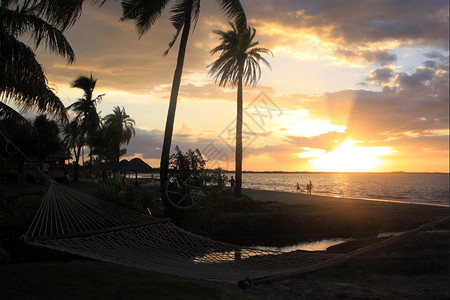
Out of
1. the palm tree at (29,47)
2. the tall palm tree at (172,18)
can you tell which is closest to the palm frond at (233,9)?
the tall palm tree at (172,18)

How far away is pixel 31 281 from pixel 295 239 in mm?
9472

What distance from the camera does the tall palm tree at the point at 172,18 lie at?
33.8 ft

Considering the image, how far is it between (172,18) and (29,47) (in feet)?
16.6

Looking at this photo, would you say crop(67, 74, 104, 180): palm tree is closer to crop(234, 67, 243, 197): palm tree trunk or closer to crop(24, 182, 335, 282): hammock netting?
crop(234, 67, 243, 197): palm tree trunk

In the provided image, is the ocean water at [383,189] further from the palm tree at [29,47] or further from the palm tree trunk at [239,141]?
the palm tree at [29,47]

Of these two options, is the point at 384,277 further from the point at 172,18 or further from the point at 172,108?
the point at 172,18

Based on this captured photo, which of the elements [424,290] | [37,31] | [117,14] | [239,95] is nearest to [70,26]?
[37,31]

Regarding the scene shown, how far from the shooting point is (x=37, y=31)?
23.3 feet

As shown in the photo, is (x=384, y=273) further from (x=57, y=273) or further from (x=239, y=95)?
(x=239, y=95)

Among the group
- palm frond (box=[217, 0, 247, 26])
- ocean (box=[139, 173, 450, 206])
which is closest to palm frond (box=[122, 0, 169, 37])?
palm frond (box=[217, 0, 247, 26])

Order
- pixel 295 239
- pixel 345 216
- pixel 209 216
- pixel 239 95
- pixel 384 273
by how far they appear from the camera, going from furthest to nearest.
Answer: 1. pixel 239 95
2. pixel 345 216
3. pixel 295 239
4. pixel 209 216
5. pixel 384 273

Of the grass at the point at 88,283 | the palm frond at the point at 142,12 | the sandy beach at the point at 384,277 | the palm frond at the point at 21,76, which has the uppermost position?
the palm frond at the point at 142,12

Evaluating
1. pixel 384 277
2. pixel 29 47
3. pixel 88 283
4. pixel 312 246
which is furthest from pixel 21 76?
pixel 312 246

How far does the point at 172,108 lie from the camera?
34.7 ft
